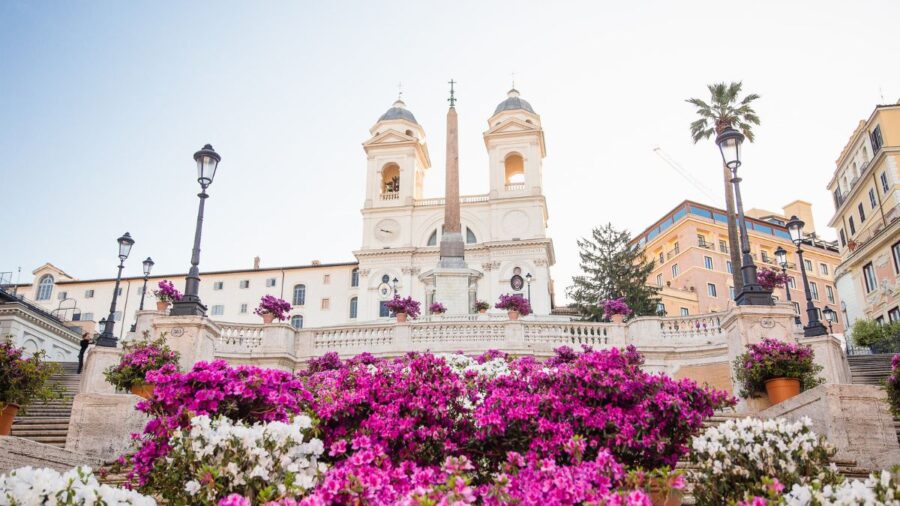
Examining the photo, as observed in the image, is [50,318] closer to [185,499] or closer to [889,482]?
[185,499]

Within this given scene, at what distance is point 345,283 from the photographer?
66750 millimetres

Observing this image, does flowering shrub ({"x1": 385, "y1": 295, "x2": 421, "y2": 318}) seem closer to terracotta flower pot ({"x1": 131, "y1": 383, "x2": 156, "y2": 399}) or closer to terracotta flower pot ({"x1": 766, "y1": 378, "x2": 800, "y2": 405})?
terracotta flower pot ({"x1": 131, "y1": 383, "x2": 156, "y2": 399})

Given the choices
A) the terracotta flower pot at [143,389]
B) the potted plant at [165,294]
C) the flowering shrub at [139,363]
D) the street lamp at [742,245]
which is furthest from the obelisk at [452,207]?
the terracotta flower pot at [143,389]

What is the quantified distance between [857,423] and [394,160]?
6094 cm

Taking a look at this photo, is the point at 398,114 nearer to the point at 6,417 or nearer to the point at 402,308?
the point at 402,308

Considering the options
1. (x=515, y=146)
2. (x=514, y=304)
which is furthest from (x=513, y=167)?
(x=514, y=304)

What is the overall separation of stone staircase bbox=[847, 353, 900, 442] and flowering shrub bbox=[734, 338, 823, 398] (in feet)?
18.5

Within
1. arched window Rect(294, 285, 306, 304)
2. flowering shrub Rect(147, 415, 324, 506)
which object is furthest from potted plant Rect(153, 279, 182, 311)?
arched window Rect(294, 285, 306, 304)

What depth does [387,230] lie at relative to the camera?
2507 inches

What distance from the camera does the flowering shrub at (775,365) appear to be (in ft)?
37.1

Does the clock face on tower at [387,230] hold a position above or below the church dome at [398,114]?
below

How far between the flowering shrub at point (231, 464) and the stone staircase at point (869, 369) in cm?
1517

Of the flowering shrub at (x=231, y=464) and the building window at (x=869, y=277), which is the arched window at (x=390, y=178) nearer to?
the building window at (x=869, y=277)

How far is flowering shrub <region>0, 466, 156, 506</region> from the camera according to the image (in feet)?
14.1
